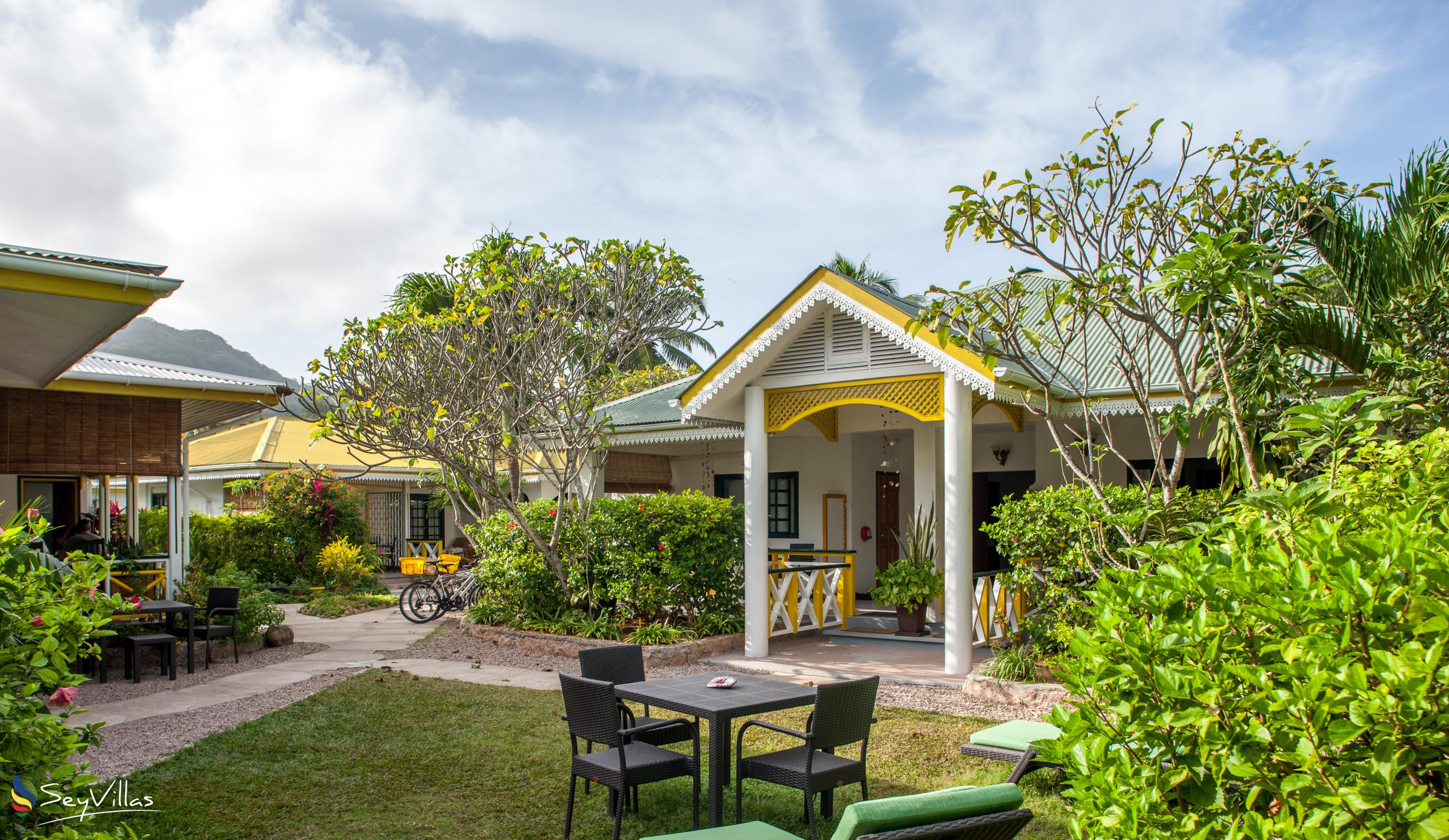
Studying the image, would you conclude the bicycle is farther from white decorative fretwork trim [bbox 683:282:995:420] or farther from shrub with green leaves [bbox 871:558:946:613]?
shrub with green leaves [bbox 871:558:946:613]

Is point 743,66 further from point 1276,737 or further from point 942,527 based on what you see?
point 1276,737

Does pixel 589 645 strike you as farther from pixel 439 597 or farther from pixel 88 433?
pixel 88 433

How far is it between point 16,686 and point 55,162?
558 inches

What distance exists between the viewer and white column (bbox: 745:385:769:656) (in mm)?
10602

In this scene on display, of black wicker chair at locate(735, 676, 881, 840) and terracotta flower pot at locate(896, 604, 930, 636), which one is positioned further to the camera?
terracotta flower pot at locate(896, 604, 930, 636)

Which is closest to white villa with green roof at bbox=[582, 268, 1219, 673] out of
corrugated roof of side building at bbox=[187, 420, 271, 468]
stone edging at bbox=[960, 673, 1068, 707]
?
stone edging at bbox=[960, 673, 1068, 707]

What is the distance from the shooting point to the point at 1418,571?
5.84ft

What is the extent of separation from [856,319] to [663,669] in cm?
442

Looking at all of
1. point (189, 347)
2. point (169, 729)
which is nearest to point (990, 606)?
point (169, 729)

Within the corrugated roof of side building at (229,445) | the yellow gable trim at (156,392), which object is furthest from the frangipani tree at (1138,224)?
the corrugated roof of side building at (229,445)

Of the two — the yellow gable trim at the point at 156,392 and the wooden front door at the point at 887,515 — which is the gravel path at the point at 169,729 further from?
the wooden front door at the point at 887,515

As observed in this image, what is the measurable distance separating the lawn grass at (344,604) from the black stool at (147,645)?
565 cm

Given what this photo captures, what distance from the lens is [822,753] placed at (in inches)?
204

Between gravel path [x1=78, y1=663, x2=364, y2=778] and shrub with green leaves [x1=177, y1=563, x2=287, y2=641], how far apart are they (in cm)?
252
